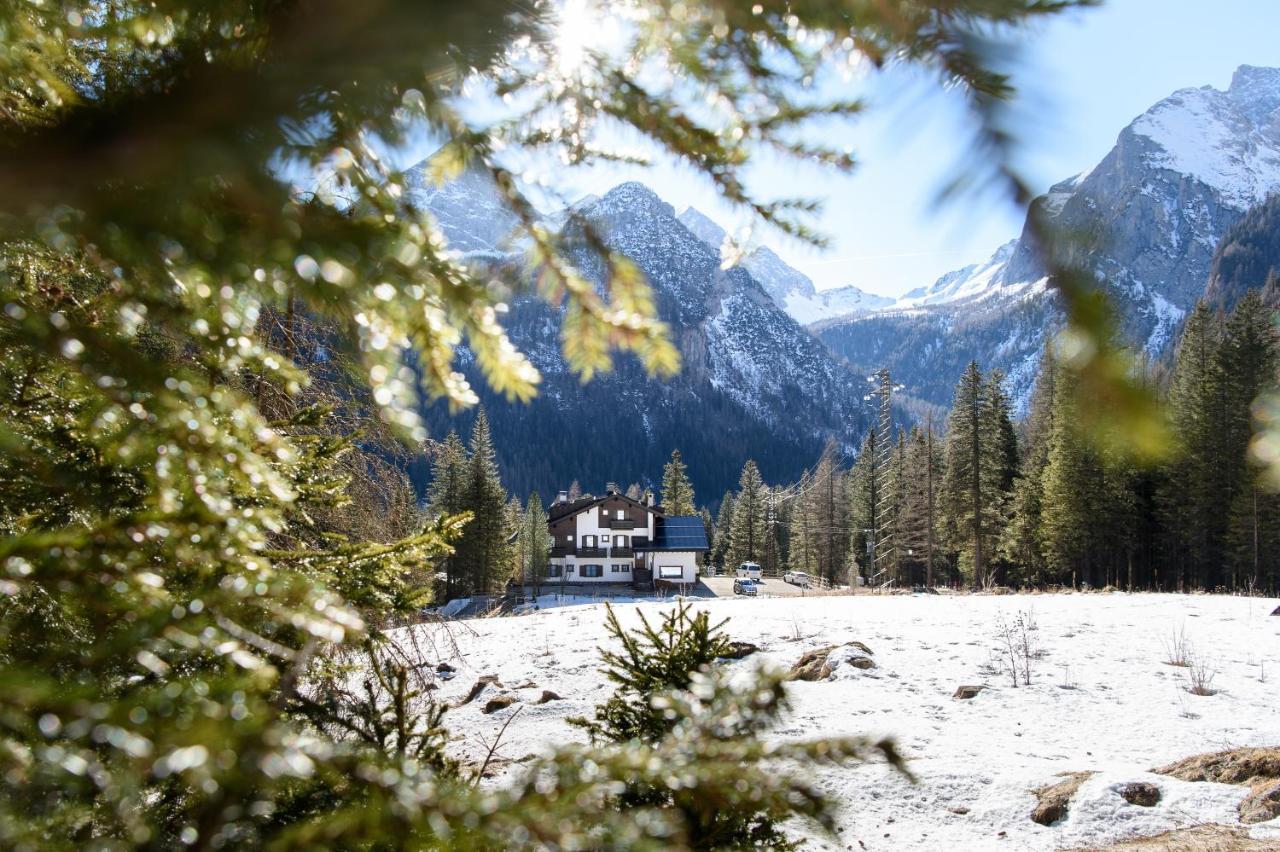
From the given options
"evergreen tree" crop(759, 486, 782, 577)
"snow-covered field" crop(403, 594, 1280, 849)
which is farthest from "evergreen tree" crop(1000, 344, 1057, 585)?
"evergreen tree" crop(759, 486, 782, 577)

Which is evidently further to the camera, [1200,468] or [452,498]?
[452,498]

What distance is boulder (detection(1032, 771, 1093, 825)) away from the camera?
5.39 metres

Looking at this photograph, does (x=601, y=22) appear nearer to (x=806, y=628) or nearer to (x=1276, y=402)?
(x=1276, y=402)

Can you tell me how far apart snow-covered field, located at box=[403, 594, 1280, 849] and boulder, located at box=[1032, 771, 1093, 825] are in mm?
77

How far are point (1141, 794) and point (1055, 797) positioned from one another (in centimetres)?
67

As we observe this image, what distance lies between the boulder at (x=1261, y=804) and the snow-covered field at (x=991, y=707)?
8 cm

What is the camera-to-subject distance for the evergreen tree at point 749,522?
62.8m

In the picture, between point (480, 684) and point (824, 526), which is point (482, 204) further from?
point (824, 526)

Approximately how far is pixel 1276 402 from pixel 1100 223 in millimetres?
1557

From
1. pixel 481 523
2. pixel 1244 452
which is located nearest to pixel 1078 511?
pixel 1244 452

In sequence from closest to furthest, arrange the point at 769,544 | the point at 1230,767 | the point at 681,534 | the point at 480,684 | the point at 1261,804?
the point at 1261,804, the point at 1230,767, the point at 480,684, the point at 681,534, the point at 769,544

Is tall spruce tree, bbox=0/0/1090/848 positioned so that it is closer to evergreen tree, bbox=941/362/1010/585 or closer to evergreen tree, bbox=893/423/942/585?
evergreen tree, bbox=941/362/1010/585

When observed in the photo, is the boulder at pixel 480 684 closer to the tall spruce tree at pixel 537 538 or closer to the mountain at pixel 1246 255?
the tall spruce tree at pixel 537 538

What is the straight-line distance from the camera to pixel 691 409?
17400 cm
